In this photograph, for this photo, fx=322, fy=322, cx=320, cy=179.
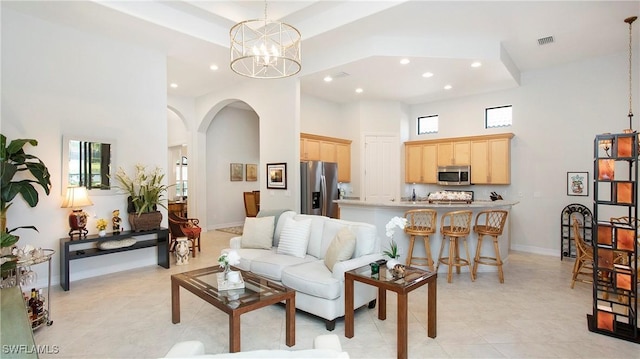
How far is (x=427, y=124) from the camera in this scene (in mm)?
7867

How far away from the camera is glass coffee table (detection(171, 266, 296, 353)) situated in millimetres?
2250

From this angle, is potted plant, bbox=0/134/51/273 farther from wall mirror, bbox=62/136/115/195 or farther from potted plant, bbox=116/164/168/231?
potted plant, bbox=116/164/168/231

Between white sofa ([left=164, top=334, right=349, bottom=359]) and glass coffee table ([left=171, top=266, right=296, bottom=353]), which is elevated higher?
white sofa ([left=164, top=334, right=349, bottom=359])

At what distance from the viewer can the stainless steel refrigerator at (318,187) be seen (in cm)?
608

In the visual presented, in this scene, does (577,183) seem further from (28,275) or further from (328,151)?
(28,275)

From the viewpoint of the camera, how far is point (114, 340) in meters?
2.77

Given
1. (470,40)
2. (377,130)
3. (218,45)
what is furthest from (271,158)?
(470,40)

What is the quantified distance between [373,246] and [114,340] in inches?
98.3

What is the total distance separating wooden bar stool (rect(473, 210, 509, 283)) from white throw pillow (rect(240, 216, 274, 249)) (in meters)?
2.83

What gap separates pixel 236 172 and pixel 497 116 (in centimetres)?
660

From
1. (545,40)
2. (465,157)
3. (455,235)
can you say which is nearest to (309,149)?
(465,157)

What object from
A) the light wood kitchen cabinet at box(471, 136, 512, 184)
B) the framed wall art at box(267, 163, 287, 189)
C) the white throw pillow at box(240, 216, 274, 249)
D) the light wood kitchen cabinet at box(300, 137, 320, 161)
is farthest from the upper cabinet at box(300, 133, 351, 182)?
the light wood kitchen cabinet at box(471, 136, 512, 184)

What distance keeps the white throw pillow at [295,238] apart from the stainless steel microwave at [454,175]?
4.41 metres

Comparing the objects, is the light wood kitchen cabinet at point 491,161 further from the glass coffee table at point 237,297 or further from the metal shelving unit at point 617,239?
the glass coffee table at point 237,297
